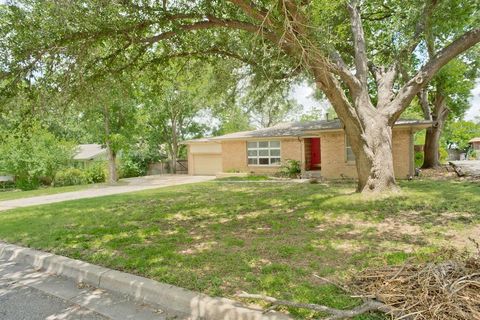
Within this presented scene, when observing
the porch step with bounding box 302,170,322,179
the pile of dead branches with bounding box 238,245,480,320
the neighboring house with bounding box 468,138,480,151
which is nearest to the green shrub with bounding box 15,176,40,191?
the porch step with bounding box 302,170,322,179

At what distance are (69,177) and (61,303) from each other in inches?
878

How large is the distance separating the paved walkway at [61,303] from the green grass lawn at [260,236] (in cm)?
49

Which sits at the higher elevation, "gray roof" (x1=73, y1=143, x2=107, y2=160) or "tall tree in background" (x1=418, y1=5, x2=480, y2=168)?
"tall tree in background" (x1=418, y1=5, x2=480, y2=168)

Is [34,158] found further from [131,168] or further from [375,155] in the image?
[375,155]

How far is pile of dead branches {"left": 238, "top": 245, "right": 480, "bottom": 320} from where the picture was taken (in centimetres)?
261

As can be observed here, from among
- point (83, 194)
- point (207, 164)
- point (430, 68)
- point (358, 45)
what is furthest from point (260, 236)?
point (207, 164)

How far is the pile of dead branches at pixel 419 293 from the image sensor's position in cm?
261

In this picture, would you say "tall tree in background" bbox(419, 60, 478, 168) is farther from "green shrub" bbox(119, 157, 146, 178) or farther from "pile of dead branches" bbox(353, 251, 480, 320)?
"green shrub" bbox(119, 157, 146, 178)

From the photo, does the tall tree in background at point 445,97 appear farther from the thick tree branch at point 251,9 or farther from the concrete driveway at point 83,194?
the concrete driveway at point 83,194

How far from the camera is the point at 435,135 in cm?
1969

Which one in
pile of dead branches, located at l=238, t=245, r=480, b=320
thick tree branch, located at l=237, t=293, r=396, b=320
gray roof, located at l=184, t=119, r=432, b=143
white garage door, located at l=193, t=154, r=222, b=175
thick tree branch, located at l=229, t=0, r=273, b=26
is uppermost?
thick tree branch, located at l=229, t=0, r=273, b=26

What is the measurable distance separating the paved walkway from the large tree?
454cm

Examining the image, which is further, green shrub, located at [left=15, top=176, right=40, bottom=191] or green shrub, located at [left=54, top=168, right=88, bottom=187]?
green shrub, located at [left=15, top=176, right=40, bottom=191]

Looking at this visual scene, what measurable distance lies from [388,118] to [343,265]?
724cm
